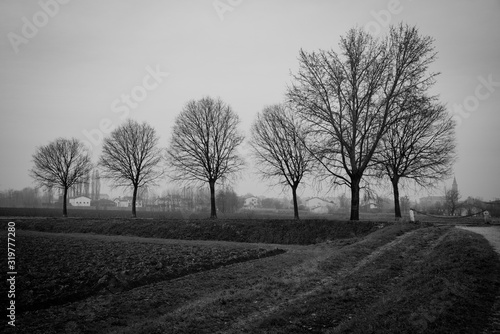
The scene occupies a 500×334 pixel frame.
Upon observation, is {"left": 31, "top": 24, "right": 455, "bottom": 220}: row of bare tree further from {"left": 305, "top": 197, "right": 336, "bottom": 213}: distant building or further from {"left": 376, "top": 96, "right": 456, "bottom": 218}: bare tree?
{"left": 305, "top": 197, "right": 336, "bottom": 213}: distant building

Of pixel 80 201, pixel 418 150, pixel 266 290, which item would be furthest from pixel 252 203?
pixel 266 290

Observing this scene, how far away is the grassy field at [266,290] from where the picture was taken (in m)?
6.77

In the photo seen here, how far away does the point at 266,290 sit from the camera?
9.78 metres

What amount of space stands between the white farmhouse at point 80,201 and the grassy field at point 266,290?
129 metres

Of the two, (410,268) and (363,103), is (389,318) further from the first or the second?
(363,103)

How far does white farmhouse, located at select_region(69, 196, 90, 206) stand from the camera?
129375mm

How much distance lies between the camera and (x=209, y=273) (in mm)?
12414

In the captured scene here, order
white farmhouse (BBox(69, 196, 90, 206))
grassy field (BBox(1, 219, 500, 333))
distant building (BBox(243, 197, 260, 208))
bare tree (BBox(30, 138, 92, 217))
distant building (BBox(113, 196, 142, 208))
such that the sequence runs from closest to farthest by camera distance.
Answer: grassy field (BBox(1, 219, 500, 333)), bare tree (BBox(30, 138, 92, 217)), white farmhouse (BBox(69, 196, 90, 206)), distant building (BBox(243, 197, 260, 208)), distant building (BBox(113, 196, 142, 208))

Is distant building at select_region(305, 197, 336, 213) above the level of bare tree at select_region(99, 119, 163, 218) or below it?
below

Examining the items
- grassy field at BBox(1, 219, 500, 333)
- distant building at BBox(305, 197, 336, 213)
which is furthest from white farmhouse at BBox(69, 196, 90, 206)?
grassy field at BBox(1, 219, 500, 333)

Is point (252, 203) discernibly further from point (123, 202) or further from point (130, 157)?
point (130, 157)

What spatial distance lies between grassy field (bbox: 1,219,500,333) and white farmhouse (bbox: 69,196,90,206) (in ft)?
422

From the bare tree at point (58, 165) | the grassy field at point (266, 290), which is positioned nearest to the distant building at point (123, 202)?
the bare tree at point (58, 165)

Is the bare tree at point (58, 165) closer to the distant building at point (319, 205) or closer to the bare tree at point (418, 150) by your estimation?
the bare tree at point (418, 150)
